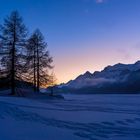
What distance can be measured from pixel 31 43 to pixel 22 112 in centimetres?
2940

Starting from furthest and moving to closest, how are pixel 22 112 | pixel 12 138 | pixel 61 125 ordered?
pixel 22 112 → pixel 61 125 → pixel 12 138

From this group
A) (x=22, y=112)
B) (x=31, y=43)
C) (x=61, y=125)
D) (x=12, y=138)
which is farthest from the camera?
(x=31, y=43)

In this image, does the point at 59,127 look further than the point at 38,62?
No

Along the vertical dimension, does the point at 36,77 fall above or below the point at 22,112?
above

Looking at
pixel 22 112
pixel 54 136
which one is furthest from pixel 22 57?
pixel 54 136

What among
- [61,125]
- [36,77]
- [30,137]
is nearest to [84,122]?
[61,125]

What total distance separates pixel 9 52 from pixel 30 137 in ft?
94.0

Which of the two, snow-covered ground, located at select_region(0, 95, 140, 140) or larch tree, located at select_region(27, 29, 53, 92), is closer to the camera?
snow-covered ground, located at select_region(0, 95, 140, 140)

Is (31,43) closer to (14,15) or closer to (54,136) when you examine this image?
(14,15)

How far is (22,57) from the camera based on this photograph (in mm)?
38594

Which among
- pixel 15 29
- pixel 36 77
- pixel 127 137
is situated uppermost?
pixel 15 29

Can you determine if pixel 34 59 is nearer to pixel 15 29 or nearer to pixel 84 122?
pixel 15 29

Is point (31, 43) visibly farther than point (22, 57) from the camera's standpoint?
Yes

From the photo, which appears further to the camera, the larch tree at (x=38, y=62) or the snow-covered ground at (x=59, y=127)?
the larch tree at (x=38, y=62)
